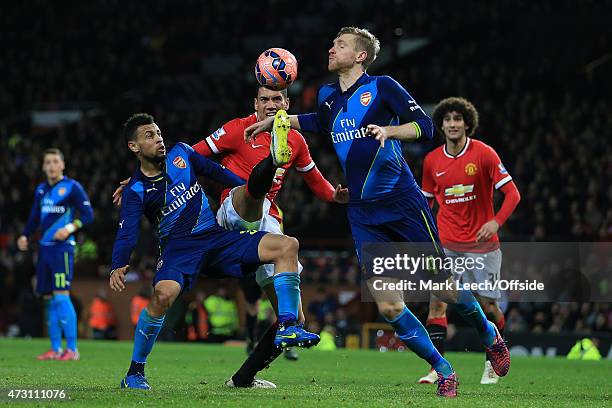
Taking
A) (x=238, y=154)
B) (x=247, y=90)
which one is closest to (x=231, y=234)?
(x=238, y=154)

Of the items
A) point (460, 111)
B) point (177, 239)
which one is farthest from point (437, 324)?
point (177, 239)

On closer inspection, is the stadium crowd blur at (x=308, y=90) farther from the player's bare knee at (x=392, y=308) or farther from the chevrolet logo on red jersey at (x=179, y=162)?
the chevrolet logo on red jersey at (x=179, y=162)

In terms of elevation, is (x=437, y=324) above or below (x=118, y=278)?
below

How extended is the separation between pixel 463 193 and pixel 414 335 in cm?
272

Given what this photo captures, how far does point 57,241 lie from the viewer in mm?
12469

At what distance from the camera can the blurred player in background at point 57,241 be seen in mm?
12312

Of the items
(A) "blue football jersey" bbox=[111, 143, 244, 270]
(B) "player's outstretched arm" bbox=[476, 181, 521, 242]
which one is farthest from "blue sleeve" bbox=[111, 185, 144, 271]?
(B) "player's outstretched arm" bbox=[476, 181, 521, 242]

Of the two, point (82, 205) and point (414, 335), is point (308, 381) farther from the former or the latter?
point (82, 205)

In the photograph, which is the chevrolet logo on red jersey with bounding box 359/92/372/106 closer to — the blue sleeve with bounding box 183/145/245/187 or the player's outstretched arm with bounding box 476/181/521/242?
the blue sleeve with bounding box 183/145/245/187

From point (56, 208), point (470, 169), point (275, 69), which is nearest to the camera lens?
point (275, 69)

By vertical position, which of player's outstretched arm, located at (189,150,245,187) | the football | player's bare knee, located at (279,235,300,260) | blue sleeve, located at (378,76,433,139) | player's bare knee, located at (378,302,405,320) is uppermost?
the football

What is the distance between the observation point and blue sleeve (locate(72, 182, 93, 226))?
12.5 metres

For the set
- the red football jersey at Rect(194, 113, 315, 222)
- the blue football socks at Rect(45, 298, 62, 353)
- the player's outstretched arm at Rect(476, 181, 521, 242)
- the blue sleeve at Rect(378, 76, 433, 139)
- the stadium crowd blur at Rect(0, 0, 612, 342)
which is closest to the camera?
the blue sleeve at Rect(378, 76, 433, 139)

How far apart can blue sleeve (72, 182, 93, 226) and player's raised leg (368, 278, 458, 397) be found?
6113 millimetres
